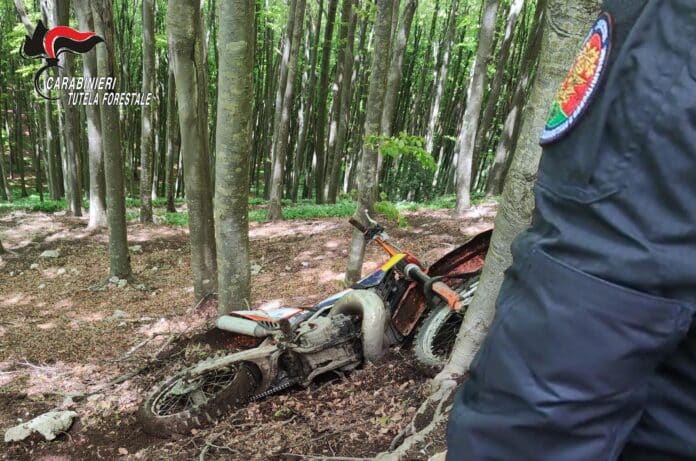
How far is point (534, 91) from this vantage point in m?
2.09

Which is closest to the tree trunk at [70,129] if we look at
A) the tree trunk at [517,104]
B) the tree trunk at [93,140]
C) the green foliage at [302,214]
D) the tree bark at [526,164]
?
the tree trunk at [93,140]

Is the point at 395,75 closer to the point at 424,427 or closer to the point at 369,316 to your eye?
the point at 369,316

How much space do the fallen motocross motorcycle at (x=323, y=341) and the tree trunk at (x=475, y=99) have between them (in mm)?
6763

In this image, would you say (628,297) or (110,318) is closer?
(628,297)

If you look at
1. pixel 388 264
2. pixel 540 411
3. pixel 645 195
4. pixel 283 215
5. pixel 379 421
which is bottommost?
pixel 283 215

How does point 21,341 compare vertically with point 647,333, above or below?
below

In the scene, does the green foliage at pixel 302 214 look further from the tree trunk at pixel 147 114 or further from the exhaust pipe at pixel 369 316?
the exhaust pipe at pixel 369 316

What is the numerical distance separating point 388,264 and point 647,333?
3.20m

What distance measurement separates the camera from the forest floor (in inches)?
111

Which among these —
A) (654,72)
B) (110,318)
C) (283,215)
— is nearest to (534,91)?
(654,72)

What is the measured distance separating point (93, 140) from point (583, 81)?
9882 mm

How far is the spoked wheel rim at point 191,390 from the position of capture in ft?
10.9

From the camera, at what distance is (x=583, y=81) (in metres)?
0.72

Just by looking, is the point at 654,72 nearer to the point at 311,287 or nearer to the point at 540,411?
the point at 540,411
